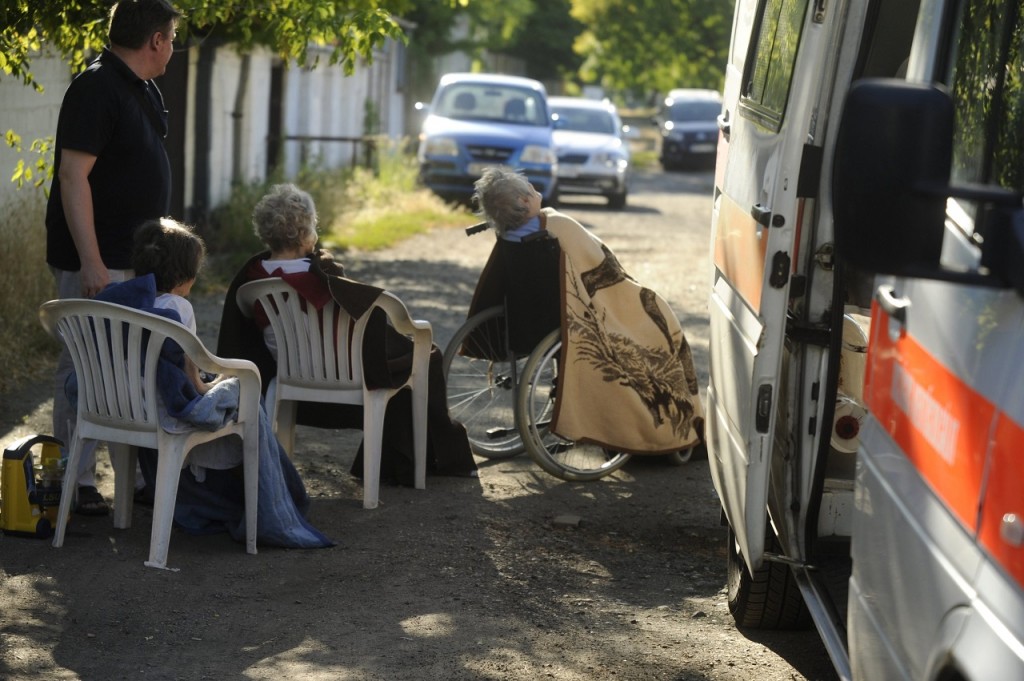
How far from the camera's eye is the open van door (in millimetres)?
3928

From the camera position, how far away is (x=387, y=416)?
21.4 ft

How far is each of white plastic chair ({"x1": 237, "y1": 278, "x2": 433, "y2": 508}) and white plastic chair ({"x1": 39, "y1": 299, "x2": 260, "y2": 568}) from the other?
0.72 metres

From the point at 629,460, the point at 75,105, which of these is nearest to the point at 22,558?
the point at 75,105

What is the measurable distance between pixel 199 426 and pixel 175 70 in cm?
956

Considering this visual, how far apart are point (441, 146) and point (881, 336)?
59.7 ft

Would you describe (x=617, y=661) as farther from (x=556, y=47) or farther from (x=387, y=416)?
(x=556, y=47)

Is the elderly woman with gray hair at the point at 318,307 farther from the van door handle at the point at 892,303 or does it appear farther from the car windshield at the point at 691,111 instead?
the car windshield at the point at 691,111

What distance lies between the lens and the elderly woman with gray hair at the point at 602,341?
6.59 m

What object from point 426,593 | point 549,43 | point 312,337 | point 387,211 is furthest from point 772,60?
point 549,43

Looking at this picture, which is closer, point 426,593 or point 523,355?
point 426,593

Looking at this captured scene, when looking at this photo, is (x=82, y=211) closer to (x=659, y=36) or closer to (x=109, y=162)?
(x=109, y=162)

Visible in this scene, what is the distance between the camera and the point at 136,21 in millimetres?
5426

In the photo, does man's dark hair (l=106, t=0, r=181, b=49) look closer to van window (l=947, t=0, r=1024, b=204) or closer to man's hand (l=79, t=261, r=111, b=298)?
man's hand (l=79, t=261, r=111, b=298)

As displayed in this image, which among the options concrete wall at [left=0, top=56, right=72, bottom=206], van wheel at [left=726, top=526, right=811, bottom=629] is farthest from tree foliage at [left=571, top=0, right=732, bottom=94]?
van wheel at [left=726, top=526, right=811, bottom=629]
